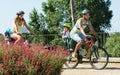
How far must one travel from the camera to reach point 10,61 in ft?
30.6

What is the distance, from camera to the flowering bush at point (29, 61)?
928cm

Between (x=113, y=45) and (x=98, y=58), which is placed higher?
(x=98, y=58)

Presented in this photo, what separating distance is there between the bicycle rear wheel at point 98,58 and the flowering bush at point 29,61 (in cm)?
443

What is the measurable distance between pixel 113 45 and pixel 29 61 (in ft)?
45.0

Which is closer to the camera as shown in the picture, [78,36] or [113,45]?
[78,36]

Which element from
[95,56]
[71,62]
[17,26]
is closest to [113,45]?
[71,62]

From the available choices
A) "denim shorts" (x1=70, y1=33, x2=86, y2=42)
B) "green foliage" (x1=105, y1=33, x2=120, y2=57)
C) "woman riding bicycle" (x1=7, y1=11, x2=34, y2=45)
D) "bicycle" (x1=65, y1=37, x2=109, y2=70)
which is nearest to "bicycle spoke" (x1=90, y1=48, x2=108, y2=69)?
"bicycle" (x1=65, y1=37, x2=109, y2=70)

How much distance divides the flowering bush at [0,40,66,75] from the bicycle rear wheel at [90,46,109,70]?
4.43 meters

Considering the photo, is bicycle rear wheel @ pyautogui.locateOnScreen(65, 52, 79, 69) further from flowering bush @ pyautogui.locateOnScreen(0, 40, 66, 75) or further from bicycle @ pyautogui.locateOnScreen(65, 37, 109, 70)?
flowering bush @ pyautogui.locateOnScreen(0, 40, 66, 75)

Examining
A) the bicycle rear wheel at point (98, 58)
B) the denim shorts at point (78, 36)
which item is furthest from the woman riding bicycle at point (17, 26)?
the bicycle rear wheel at point (98, 58)

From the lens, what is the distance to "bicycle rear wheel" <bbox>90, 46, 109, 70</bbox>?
49.5ft

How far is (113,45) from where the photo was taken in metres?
22.9

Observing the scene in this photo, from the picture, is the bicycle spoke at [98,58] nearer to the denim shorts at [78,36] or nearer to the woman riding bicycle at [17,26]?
the denim shorts at [78,36]

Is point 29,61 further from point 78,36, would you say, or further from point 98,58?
point 98,58
